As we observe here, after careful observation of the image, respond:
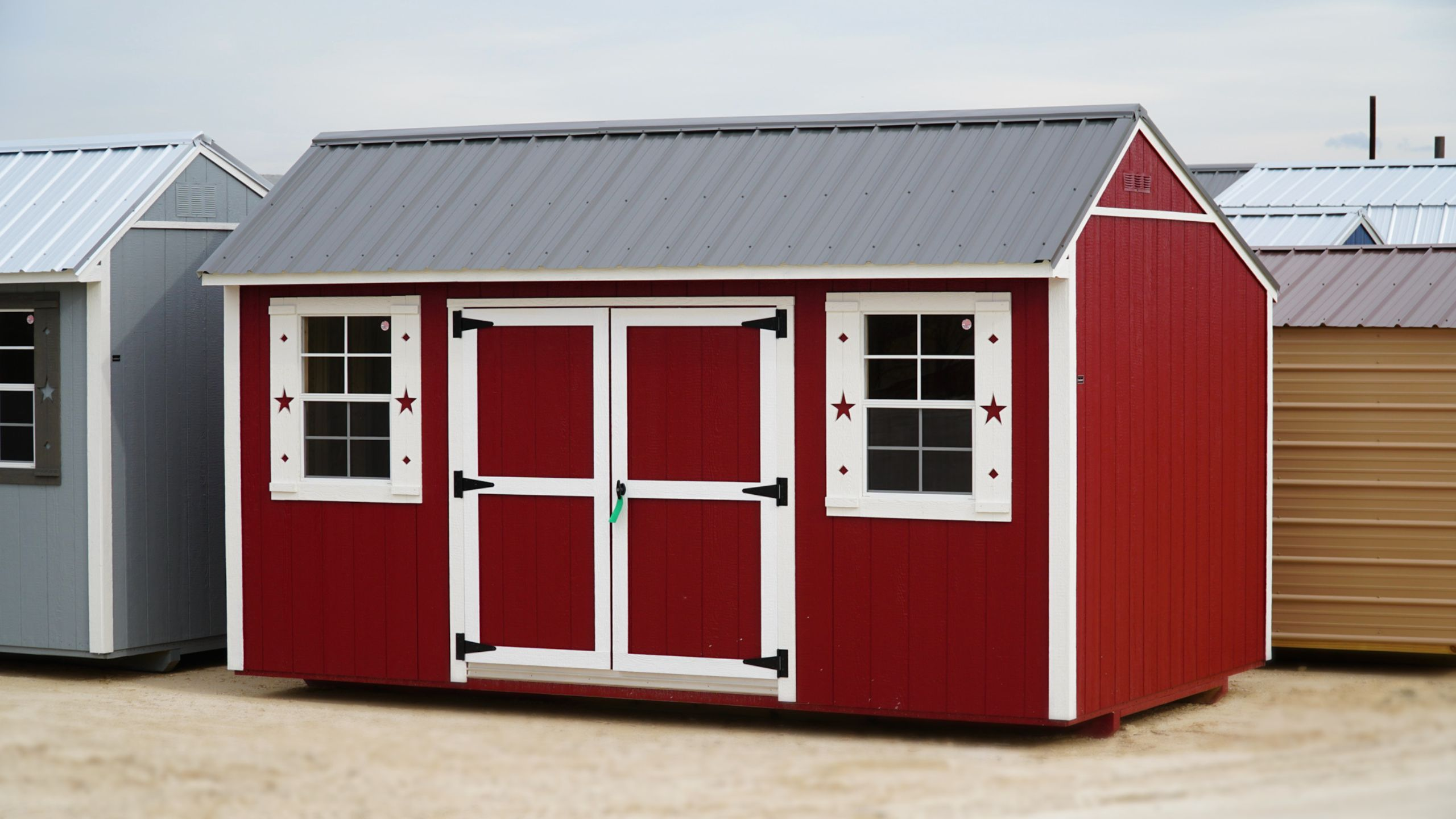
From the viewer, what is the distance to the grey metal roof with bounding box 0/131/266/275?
10.9 m

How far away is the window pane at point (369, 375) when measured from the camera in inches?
392

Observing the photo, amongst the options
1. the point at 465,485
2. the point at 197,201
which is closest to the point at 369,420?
the point at 465,485

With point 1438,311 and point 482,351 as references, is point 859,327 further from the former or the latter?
point 1438,311

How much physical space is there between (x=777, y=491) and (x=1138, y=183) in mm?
2687

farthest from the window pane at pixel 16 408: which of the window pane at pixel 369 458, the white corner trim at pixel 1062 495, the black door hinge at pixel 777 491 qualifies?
the white corner trim at pixel 1062 495

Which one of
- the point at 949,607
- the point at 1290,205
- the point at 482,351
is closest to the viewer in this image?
the point at 949,607

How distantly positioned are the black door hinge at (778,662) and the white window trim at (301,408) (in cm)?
229

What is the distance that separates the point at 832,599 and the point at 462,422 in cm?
243

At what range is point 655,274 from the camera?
9188 mm

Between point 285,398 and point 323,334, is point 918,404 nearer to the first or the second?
point 323,334

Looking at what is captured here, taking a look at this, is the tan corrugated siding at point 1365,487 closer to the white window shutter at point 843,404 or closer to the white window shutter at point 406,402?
the white window shutter at point 843,404

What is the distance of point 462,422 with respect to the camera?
975cm

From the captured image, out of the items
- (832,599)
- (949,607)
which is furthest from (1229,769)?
(832,599)

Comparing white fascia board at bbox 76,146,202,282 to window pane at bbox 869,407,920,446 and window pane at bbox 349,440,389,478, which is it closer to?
window pane at bbox 349,440,389,478
